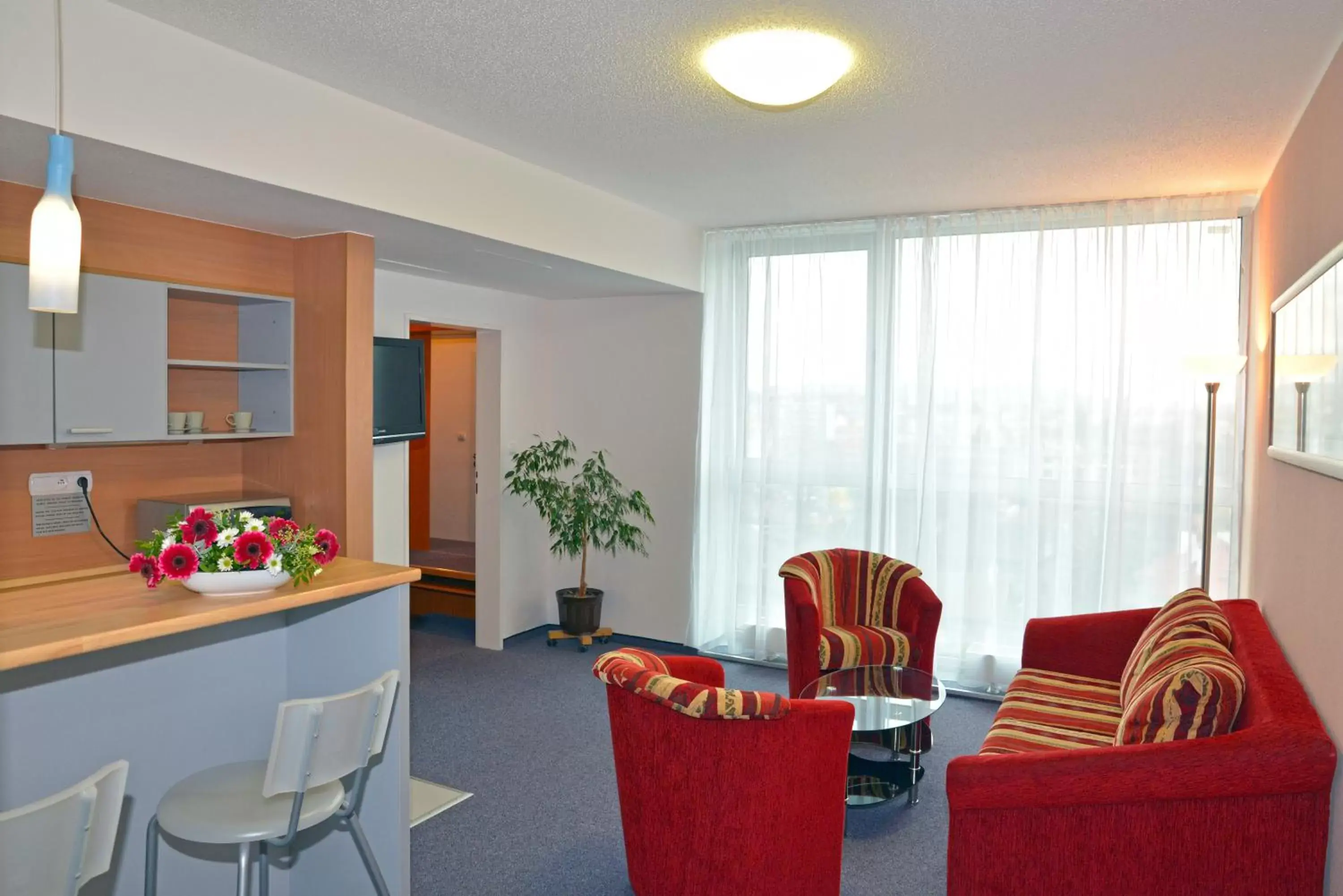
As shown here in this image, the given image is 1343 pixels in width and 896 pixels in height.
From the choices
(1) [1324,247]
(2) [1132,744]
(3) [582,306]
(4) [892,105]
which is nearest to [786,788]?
(2) [1132,744]

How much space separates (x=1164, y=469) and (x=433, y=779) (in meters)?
3.98

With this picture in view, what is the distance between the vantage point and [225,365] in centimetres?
391

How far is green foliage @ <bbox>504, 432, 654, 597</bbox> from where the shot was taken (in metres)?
6.24

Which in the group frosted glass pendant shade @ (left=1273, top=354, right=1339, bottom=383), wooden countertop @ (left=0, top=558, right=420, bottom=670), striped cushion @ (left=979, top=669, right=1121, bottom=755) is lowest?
striped cushion @ (left=979, top=669, right=1121, bottom=755)

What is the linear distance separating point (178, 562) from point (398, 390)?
2.90m

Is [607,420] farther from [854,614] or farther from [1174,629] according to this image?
[1174,629]

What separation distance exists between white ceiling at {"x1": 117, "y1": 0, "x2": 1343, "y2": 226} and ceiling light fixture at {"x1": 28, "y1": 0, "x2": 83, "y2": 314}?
105 cm

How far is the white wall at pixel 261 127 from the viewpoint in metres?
2.63

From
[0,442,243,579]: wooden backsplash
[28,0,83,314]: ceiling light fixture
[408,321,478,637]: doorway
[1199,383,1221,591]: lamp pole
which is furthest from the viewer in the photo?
[408,321,478,637]: doorway

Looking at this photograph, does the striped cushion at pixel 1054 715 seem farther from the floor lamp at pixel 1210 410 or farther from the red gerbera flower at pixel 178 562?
the red gerbera flower at pixel 178 562

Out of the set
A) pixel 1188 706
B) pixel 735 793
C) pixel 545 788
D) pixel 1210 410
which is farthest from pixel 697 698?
pixel 1210 410

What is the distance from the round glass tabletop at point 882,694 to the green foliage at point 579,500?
7.56 ft

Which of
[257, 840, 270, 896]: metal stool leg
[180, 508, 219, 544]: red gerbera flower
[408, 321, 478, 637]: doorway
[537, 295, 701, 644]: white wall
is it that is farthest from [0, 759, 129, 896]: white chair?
[408, 321, 478, 637]: doorway

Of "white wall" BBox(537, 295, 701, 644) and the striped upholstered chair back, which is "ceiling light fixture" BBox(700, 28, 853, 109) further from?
"white wall" BBox(537, 295, 701, 644)
